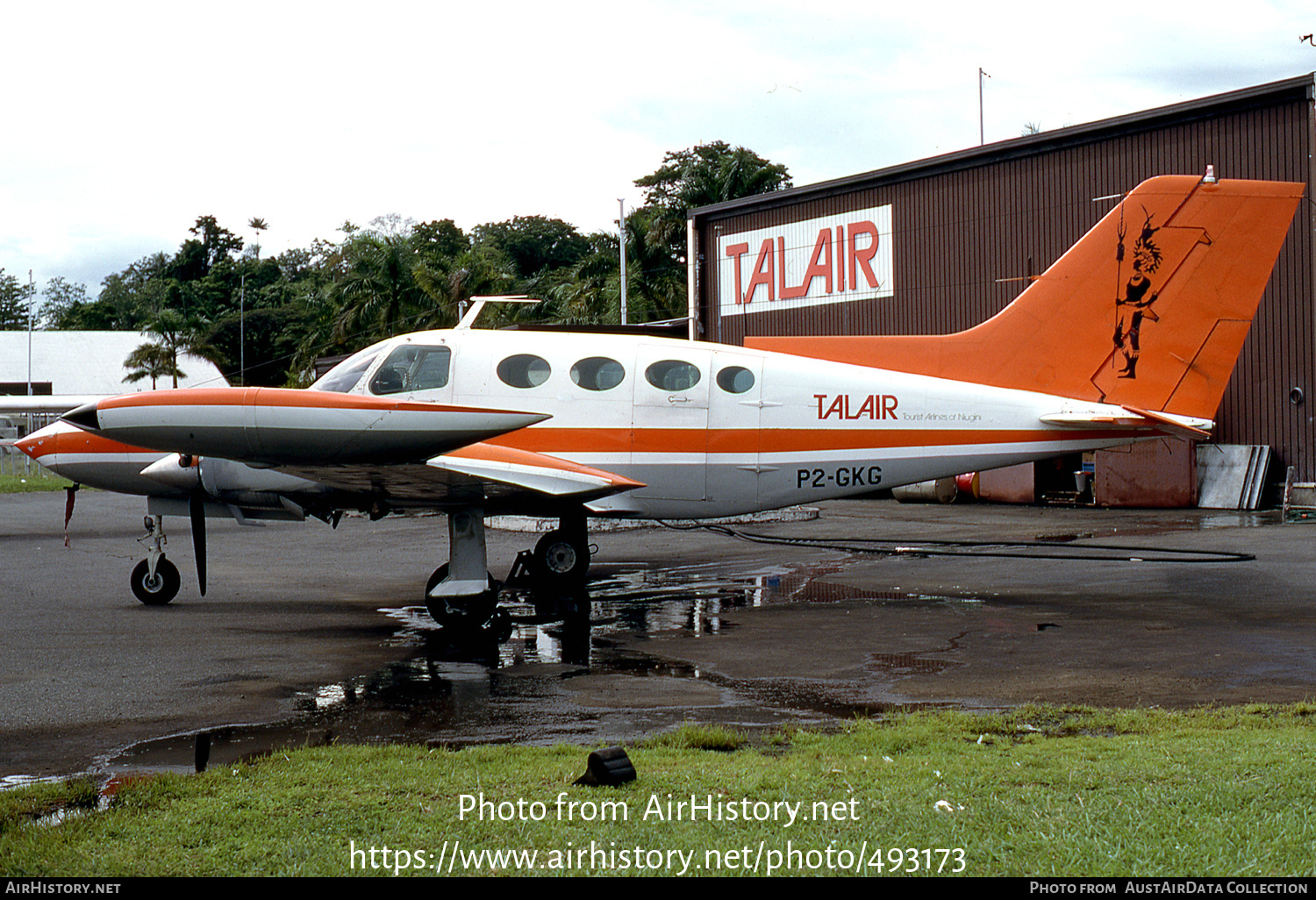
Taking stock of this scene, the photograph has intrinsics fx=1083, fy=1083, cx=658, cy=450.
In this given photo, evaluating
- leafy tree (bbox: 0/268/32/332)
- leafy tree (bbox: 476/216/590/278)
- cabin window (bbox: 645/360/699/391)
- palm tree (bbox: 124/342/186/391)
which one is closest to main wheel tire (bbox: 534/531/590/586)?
cabin window (bbox: 645/360/699/391)

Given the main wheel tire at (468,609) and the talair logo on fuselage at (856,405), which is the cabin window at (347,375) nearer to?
the main wheel tire at (468,609)

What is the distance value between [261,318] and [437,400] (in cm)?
6914

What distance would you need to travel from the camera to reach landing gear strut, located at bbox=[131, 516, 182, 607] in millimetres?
12000

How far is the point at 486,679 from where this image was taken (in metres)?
8.09

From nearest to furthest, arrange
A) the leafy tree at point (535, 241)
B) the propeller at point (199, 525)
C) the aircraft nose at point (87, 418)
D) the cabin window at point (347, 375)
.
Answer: the aircraft nose at point (87, 418) < the propeller at point (199, 525) < the cabin window at point (347, 375) < the leafy tree at point (535, 241)

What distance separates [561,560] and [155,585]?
4514 mm

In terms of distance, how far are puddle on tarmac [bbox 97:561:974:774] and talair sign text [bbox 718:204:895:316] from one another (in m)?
19.5

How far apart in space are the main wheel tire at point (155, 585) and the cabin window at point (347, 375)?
2.79 metres

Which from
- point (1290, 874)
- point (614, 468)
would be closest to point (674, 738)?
point (1290, 874)

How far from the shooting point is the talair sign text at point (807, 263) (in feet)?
97.7

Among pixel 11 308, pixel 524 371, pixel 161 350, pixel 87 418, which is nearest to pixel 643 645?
pixel 524 371

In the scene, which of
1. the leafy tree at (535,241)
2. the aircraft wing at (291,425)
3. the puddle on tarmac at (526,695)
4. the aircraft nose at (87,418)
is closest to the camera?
the puddle on tarmac at (526,695)

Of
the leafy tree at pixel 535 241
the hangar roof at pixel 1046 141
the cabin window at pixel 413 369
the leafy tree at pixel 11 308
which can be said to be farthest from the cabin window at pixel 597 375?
the leafy tree at pixel 11 308

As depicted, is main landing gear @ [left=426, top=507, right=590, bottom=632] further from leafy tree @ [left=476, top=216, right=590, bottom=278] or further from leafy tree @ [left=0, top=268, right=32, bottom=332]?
leafy tree @ [left=0, top=268, right=32, bottom=332]
